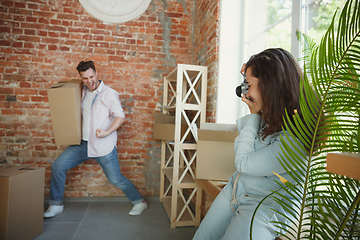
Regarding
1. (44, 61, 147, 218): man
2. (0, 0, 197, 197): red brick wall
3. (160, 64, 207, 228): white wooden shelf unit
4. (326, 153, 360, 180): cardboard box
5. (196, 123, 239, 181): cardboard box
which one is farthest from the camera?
(0, 0, 197, 197): red brick wall

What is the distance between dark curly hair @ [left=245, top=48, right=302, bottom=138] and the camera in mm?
937

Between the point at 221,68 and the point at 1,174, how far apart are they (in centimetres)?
209

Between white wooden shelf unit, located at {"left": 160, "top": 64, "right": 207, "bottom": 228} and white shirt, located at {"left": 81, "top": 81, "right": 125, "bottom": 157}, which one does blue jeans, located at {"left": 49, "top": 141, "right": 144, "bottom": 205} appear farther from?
white wooden shelf unit, located at {"left": 160, "top": 64, "right": 207, "bottom": 228}

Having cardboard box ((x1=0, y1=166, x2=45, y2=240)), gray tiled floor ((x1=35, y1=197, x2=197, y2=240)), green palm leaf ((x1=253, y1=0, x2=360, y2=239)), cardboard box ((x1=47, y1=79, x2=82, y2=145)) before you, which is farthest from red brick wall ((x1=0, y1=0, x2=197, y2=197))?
green palm leaf ((x1=253, y1=0, x2=360, y2=239))

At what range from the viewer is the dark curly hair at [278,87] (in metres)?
0.94

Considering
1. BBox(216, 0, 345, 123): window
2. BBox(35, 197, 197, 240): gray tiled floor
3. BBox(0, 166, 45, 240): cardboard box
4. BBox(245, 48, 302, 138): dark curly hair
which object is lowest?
BBox(35, 197, 197, 240): gray tiled floor

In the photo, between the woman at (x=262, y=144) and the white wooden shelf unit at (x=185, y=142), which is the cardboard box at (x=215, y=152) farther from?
the white wooden shelf unit at (x=185, y=142)

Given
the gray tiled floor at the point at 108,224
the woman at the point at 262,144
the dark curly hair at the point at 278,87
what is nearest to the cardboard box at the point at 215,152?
the woman at the point at 262,144

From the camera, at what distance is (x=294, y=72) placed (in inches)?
37.3

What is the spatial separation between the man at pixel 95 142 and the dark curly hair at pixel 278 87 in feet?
6.67

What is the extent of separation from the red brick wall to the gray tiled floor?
34 centimetres

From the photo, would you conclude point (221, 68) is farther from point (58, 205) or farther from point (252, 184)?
point (58, 205)

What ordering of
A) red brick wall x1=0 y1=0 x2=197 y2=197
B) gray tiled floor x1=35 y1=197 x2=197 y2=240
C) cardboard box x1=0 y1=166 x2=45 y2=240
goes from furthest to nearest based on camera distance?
red brick wall x1=0 y1=0 x2=197 y2=197 → gray tiled floor x1=35 y1=197 x2=197 y2=240 → cardboard box x1=0 y1=166 x2=45 y2=240

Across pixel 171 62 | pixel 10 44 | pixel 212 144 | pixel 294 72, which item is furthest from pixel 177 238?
pixel 10 44
